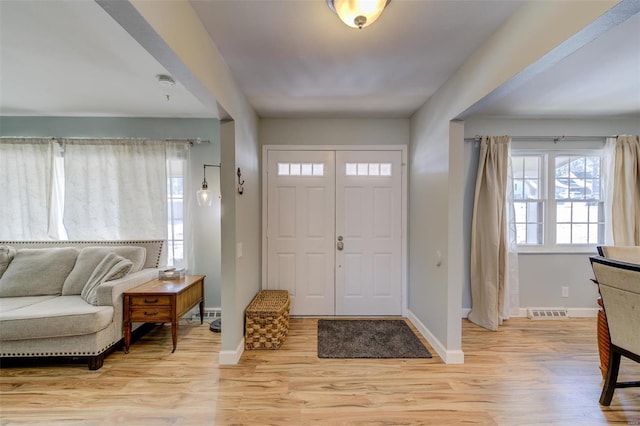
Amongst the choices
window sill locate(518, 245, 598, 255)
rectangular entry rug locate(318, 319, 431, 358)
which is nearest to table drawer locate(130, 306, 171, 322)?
rectangular entry rug locate(318, 319, 431, 358)

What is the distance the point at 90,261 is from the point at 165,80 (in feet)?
6.64

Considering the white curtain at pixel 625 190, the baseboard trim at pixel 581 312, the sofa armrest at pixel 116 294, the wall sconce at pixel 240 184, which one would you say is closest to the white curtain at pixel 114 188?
the sofa armrest at pixel 116 294

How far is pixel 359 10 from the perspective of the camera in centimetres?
128

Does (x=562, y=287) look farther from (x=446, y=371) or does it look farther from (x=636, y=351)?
(x=446, y=371)

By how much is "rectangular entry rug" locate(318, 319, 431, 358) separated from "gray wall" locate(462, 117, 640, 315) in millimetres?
1030

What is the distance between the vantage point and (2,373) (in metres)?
2.11

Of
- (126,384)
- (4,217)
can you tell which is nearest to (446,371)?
(126,384)

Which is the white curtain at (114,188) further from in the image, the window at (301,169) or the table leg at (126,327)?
the window at (301,169)

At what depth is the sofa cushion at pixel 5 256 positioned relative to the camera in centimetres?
271

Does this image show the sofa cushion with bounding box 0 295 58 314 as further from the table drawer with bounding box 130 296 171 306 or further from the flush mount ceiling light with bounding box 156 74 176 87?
the flush mount ceiling light with bounding box 156 74 176 87

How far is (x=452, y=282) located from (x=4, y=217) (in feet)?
16.3

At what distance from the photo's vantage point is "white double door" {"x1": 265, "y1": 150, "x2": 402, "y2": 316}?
3.30 meters

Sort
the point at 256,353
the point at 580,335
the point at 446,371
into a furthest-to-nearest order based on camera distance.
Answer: the point at 580,335 → the point at 256,353 → the point at 446,371

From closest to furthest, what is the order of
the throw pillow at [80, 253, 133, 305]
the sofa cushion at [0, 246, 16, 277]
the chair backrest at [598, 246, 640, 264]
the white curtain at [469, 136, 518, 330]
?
the chair backrest at [598, 246, 640, 264], the throw pillow at [80, 253, 133, 305], the sofa cushion at [0, 246, 16, 277], the white curtain at [469, 136, 518, 330]
